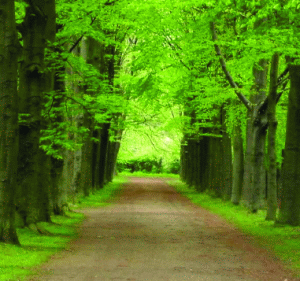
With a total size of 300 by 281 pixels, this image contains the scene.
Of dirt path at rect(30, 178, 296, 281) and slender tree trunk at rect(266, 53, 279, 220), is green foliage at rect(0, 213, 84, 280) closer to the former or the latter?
dirt path at rect(30, 178, 296, 281)

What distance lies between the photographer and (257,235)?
1914 cm

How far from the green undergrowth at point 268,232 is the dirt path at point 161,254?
395 millimetres

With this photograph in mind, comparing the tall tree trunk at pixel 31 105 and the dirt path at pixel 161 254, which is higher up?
the tall tree trunk at pixel 31 105

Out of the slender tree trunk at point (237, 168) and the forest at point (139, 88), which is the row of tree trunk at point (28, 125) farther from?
the slender tree trunk at point (237, 168)

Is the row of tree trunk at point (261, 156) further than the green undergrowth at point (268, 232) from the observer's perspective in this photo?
Yes

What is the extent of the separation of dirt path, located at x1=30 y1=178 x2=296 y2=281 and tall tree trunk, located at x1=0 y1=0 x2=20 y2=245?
156 centimetres

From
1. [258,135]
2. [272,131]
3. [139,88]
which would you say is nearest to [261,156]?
[258,135]

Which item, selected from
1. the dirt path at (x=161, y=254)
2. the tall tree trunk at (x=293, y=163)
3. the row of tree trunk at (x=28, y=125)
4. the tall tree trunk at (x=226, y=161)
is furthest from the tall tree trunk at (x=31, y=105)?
the tall tree trunk at (x=226, y=161)

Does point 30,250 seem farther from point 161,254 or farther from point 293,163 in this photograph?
point 293,163

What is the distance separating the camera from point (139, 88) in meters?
34.0

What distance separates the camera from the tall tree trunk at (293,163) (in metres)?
20.9

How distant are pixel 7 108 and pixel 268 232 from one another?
351 inches

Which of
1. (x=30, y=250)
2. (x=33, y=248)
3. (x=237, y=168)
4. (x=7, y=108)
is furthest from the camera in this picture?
(x=237, y=168)

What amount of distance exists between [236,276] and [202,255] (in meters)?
2.88
